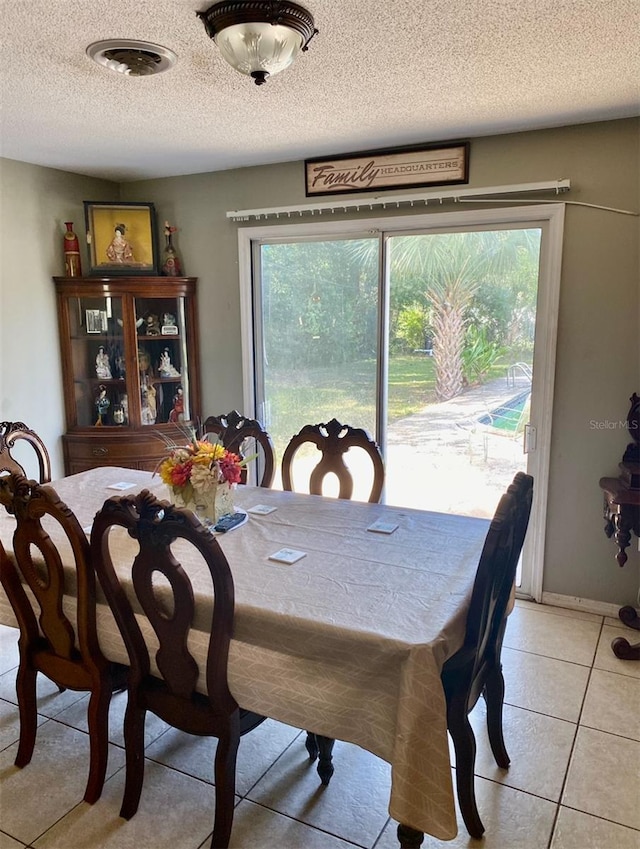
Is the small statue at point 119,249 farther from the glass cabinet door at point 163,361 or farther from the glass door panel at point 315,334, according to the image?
the glass door panel at point 315,334

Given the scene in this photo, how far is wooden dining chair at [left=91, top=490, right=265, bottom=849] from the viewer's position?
1602mm

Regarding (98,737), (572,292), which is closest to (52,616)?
(98,737)

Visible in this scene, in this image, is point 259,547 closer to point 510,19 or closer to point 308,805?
point 308,805

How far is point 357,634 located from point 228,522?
2.93 ft

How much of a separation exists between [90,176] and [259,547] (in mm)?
3024

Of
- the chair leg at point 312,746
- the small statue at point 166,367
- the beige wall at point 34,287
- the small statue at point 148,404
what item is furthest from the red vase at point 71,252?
the chair leg at point 312,746

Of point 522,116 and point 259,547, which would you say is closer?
point 259,547

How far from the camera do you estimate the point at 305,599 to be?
1.67 meters

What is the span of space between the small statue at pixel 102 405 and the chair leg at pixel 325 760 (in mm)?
2582

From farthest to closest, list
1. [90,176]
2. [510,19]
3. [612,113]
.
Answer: [90,176], [612,113], [510,19]

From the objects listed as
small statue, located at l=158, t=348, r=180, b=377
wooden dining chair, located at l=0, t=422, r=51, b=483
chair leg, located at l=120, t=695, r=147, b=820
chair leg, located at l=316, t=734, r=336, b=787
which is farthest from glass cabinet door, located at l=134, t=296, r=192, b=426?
chair leg, located at l=316, t=734, r=336, b=787

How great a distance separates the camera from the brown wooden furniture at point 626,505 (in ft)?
8.86

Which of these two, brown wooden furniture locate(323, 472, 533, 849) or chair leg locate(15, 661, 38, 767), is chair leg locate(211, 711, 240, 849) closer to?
brown wooden furniture locate(323, 472, 533, 849)

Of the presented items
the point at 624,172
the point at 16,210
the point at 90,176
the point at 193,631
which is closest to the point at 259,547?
the point at 193,631
